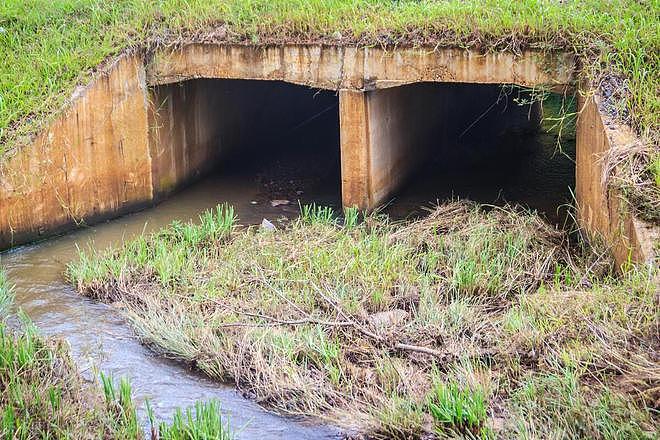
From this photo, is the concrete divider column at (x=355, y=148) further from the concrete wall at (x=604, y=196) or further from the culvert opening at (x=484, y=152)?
the concrete wall at (x=604, y=196)

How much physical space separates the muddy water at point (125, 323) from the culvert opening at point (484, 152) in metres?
2.40

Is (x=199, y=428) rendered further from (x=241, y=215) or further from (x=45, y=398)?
(x=241, y=215)

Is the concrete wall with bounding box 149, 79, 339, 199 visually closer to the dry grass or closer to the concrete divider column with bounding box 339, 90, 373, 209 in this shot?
the concrete divider column with bounding box 339, 90, 373, 209

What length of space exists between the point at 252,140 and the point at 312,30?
3813 millimetres

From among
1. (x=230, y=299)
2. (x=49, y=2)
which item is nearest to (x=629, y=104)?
(x=230, y=299)

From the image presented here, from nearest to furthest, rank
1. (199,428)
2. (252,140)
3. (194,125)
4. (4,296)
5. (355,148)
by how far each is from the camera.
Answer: (199,428) < (4,296) < (355,148) < (194,125) < (252,140)

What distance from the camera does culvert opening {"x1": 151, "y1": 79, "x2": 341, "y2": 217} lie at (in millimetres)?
13258

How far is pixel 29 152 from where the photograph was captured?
1116 cm

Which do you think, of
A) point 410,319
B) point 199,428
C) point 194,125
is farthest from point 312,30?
point 199,428

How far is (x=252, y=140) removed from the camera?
15469 millimetres

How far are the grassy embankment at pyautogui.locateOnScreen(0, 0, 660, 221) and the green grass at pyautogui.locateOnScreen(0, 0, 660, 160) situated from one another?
0.6 inches

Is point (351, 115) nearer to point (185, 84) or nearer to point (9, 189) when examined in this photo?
point (185, 84)

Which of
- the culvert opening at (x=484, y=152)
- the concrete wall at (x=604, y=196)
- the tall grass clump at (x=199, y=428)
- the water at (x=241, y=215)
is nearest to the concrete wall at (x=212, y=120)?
the water at (x=241, y=215)

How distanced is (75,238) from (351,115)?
384cm
